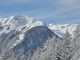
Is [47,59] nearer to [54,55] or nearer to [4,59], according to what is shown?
[4,59]

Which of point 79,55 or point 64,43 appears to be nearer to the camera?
point 79,55

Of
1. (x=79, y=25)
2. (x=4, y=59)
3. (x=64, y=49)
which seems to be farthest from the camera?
(x=79, y=25)

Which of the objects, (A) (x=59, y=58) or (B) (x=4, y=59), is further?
(B) (x=4, y=59)

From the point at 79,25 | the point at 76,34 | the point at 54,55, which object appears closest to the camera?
the point at 54,55

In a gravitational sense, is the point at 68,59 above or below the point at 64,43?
below

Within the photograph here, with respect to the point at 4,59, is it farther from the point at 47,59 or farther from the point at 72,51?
the point at 72,51

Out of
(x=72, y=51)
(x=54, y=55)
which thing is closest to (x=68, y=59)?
(x=72, y=51)

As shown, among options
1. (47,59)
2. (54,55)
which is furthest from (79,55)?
(54,55)

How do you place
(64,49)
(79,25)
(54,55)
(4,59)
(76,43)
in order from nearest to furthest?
(54,55) < (4,59) < (64,49) < (76,43) < (79,25)

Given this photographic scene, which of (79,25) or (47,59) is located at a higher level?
(79,25)
